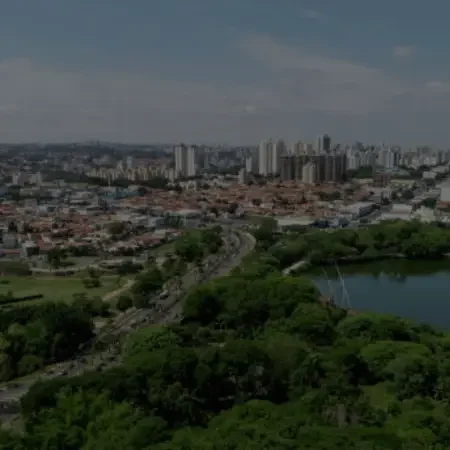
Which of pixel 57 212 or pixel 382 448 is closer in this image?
pixel 382 448

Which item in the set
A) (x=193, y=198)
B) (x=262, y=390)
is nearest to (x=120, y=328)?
(x=262, y=390)

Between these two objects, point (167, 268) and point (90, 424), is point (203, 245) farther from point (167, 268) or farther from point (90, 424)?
point (90, 424)

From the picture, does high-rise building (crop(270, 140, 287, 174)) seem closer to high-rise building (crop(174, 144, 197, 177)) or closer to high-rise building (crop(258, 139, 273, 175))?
high-rise building (crop(258, 139, 273, 175))

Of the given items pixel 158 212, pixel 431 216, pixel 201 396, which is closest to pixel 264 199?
pixel 158 212

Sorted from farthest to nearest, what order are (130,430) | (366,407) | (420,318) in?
1. (420,318)
2. (366,407)
3. (130,430)

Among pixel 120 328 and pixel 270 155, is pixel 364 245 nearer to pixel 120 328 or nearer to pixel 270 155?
pixel 120 328
